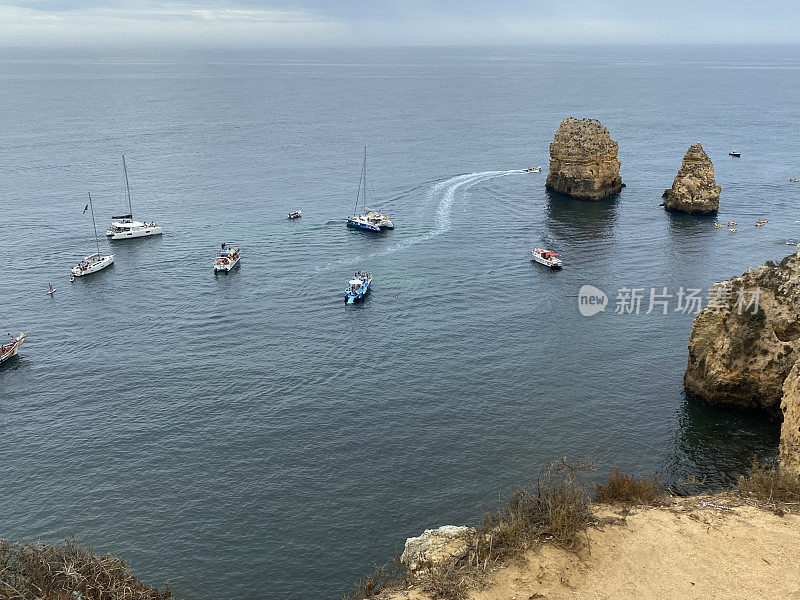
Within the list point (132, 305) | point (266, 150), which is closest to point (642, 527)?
point (132, 305)

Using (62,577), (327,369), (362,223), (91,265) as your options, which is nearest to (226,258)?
(91,265)

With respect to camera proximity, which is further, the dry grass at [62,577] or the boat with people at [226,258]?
the boat with people at [226,258]

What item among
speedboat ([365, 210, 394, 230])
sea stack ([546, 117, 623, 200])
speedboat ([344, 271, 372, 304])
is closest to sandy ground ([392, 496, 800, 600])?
speedboat ([344, 271, 372, 304])

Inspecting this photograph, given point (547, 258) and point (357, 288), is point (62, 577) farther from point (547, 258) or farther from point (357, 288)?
point (547, 258)

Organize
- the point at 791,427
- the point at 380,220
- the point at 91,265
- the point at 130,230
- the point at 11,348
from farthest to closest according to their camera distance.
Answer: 1. the point at 380,220
2. the point at 130,230
3. the point at 91,265
4. the point at 11,348
5. the point at 791,427

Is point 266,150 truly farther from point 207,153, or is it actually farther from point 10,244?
point 10,244

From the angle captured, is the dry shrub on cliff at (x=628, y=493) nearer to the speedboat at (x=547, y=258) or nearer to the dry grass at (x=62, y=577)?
the dry grass at (x=62, y=577)

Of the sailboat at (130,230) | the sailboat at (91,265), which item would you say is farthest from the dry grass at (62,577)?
the sailboat at (130,230)
